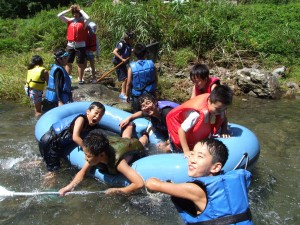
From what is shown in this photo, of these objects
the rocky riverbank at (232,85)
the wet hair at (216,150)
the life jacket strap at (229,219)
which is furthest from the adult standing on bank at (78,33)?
the life jacket strap at (229,219)

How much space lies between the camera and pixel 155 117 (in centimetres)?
414

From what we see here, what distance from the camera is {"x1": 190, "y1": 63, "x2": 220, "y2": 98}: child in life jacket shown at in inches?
149

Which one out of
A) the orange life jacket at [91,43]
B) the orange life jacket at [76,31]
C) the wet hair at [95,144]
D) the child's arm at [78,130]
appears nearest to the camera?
the wet hair at [95,144]

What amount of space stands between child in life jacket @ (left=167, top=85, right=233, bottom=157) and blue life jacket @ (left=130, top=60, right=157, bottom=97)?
163cm

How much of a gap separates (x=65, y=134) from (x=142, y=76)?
176 cm

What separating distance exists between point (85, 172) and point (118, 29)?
588cm

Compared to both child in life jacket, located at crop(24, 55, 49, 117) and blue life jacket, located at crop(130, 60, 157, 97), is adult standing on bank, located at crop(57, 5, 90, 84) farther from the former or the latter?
blue life jacket, located at crop(130, 60, 157, 97)

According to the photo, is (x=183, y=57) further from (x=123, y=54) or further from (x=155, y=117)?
(x=155, y=117)

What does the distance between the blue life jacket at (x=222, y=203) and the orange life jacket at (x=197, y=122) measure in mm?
1441

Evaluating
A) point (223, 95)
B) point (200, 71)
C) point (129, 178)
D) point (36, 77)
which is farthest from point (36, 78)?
point (223, 95)

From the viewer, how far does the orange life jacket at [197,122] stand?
11.2 feet

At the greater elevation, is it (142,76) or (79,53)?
(79,53)

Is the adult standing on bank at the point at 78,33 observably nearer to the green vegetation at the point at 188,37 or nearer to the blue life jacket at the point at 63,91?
the blue life jacket at the point at 63,91

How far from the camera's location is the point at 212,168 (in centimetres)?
205
